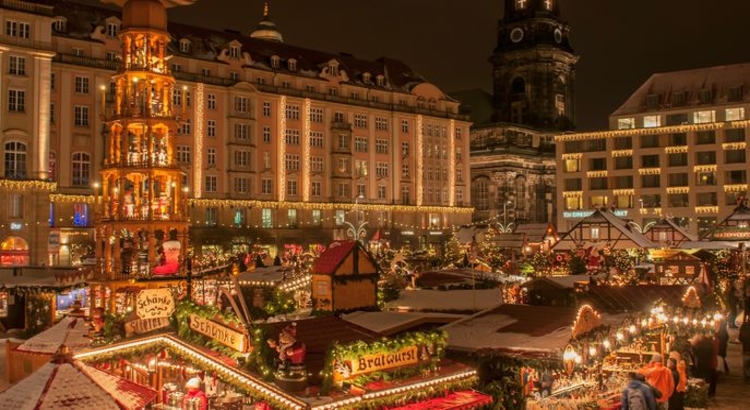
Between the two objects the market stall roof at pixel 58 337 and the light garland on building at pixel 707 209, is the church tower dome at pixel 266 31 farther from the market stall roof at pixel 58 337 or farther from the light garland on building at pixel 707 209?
the market stall roof at pixel 58 337

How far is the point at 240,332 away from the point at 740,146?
70691mm

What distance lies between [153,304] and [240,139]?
46820mm

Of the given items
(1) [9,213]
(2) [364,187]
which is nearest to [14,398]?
(1) [9,213]

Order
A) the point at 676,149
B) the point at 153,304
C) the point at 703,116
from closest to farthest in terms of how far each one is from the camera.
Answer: the point at 153,304 → the point at 703,116 → the point at 676,149

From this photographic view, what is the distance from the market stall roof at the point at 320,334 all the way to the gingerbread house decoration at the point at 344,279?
7.47 ft

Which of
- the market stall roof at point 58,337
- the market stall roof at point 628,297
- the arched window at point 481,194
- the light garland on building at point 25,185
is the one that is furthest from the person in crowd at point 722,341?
the arched window at point 481,194

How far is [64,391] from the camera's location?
962 centimetres

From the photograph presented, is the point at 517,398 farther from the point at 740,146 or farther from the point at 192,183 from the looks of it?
the point at 740,146

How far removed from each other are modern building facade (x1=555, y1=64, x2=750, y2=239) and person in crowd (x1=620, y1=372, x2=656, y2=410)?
6491 centimetres

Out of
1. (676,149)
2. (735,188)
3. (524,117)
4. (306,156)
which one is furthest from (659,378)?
(524,117)

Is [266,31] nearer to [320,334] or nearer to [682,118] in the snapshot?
[682,118]

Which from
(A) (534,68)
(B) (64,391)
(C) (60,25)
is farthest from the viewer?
(A) (534,68)

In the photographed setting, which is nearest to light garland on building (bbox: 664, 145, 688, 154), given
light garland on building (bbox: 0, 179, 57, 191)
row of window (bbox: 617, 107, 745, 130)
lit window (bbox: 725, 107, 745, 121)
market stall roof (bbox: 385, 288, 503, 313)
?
row of window (bbox: 617, 107, 745, 130)

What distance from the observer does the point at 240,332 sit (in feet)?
Result: 37.9
